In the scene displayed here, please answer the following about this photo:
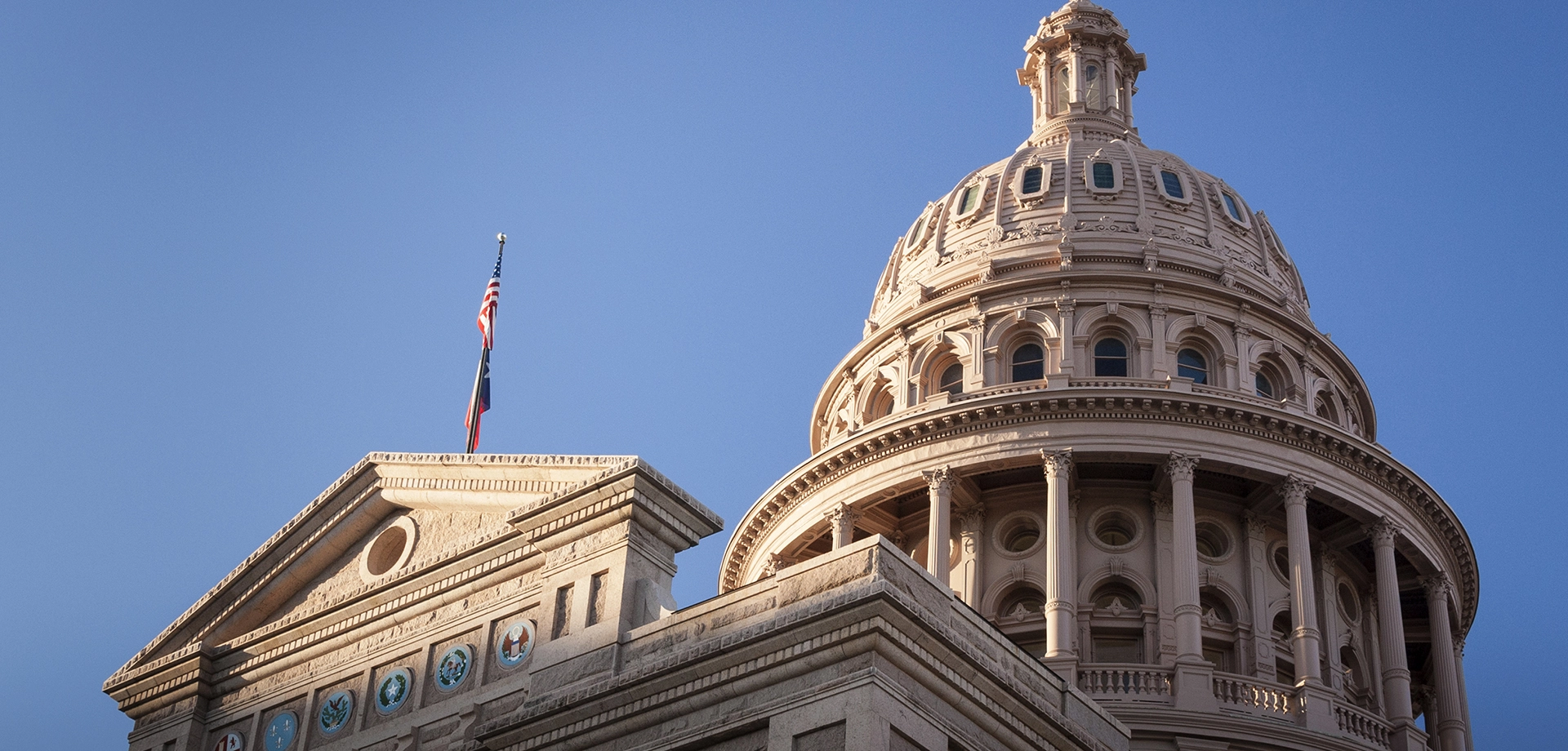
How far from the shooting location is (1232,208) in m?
60.2

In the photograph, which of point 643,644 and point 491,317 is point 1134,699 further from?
point 643,644

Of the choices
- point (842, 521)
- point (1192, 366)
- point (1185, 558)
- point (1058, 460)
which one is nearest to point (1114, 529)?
point (1058, 460)

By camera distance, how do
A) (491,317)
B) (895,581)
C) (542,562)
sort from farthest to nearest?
(491,317)
(542,562)
(895,581)

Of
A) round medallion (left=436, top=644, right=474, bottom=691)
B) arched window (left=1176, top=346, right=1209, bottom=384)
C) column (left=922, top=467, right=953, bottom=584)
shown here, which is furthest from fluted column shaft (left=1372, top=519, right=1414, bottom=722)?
round medallion (left=436, top=644, right=474, bottom=691)

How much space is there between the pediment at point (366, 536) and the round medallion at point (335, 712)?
1414mm

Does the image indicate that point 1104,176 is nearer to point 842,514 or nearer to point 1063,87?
point 1063,87

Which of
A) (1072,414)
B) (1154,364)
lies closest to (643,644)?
(1072,414)

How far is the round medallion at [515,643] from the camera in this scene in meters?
25.8

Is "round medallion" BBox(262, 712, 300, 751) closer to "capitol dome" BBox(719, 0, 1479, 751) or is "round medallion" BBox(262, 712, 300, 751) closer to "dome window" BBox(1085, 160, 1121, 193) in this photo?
"capitol dome" BBox(719, 0, 1479, 751)

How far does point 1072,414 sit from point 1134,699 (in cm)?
790

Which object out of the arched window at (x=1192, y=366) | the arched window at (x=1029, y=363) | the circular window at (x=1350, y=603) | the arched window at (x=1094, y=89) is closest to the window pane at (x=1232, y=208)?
the arched window at (x=1192, y=366)

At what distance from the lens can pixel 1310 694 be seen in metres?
45.8

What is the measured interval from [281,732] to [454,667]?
11.4 feet

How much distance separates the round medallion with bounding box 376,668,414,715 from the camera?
89.0 feet
